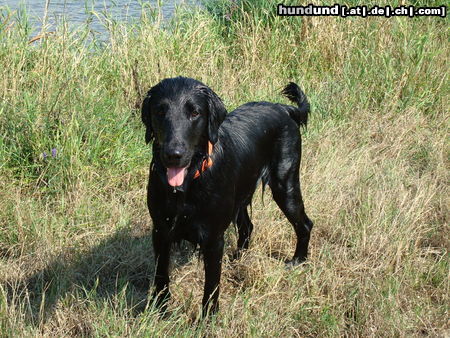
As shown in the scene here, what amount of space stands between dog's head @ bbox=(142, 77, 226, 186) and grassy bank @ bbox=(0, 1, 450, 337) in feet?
2.65

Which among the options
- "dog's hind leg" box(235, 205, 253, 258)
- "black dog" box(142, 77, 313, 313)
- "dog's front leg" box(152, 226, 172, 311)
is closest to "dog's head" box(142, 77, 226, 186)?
"black dog" box(142, 77, 313, 313)

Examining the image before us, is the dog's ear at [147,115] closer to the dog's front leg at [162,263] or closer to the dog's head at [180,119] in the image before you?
the dog's head at [180,119]

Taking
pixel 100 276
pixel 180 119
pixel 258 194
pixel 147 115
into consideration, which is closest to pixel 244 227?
Answer: pixel 258 194

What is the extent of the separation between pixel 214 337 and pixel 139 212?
4.84 feet

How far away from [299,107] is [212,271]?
5.38 ft

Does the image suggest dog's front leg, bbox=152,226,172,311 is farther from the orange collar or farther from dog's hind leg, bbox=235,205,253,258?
dog's hind leg, bbox=235,205,253,258

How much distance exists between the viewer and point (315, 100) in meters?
6.40

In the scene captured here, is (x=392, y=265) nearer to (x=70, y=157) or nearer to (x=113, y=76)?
(x=70, y=157)

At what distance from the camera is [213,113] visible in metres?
3.40

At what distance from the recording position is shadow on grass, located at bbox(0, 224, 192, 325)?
363cm

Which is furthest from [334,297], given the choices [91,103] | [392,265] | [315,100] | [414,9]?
[414,9]

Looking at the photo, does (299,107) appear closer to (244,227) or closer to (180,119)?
(244,227)

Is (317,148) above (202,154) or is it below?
below

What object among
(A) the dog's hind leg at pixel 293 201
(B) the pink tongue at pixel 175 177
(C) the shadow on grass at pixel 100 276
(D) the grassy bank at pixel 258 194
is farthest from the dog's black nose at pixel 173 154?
(A) the dog's hind leg at pixel 293 201
